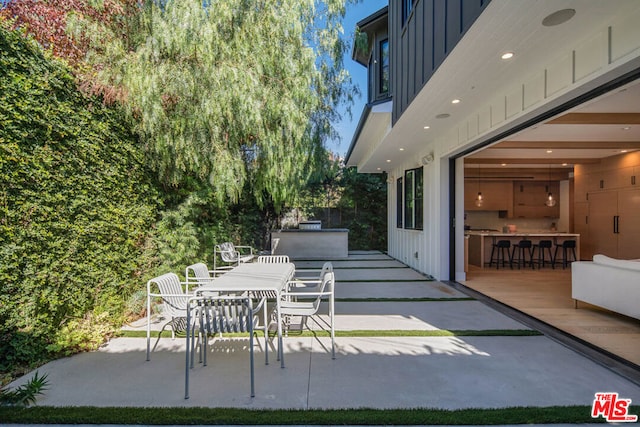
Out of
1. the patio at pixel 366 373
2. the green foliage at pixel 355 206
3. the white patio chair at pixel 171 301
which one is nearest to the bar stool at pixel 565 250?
the green foliage at pixel 355 206

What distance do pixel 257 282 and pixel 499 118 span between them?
357 centimetres

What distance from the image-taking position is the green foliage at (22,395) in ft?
7.54

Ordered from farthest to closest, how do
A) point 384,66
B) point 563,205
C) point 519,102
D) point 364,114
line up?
1. point 563,205
2. point 384,66
3. point 364,114
4. point 519,102

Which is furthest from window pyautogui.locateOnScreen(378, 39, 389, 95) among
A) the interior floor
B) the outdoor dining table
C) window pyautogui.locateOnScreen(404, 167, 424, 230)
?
the outdoor dining table

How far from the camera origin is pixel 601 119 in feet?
16.1

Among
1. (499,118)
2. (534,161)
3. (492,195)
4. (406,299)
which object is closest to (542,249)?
(534,161)

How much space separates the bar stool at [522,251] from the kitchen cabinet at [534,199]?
2041 mm

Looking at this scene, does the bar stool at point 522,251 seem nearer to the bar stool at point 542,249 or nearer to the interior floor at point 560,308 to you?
the bar stool at point 542,249

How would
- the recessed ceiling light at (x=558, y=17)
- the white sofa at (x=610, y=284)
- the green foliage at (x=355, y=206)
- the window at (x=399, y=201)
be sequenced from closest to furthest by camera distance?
1. the recessed ceiling light at (x=558, y=17)
2. the white sofa at (x=610, y=284)
3. the window at (x=399, y=201)
4. the green foliage at (x=355, y=206)

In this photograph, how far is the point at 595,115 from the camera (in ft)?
16.0

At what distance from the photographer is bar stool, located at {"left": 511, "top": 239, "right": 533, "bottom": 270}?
8.52 meters

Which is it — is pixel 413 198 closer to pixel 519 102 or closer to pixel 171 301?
pixel 519 102

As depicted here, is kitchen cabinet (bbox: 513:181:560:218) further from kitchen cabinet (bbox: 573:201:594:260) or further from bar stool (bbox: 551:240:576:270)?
bar stool (bbox: 551:240:576:270)

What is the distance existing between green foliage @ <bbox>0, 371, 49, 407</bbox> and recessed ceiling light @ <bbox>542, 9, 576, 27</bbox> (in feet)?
14.6
